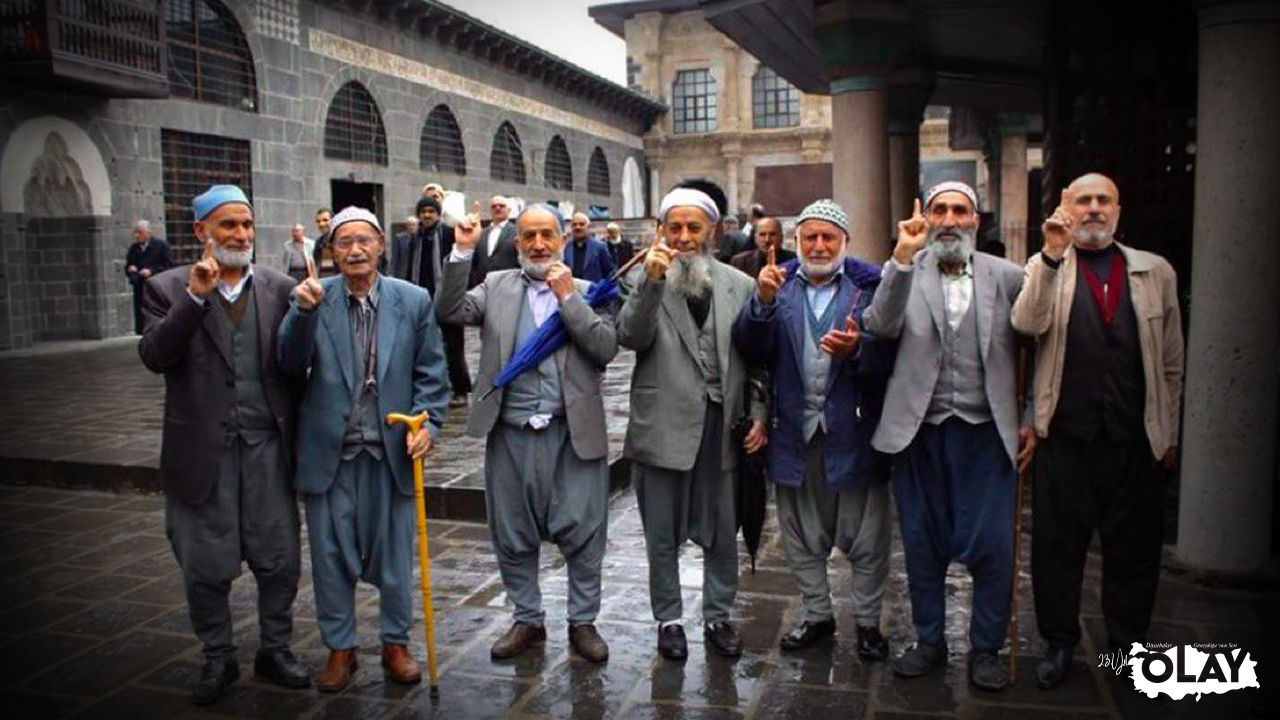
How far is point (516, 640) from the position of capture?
426cm

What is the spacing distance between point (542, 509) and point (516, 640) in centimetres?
54

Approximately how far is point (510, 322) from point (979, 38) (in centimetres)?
723

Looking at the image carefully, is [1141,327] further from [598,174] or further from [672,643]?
[598,174]

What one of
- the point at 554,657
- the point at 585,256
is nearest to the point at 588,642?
the point at 554,657

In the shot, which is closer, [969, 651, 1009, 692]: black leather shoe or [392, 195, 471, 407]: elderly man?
[969, 651, 1009, 692]: black leather shoe

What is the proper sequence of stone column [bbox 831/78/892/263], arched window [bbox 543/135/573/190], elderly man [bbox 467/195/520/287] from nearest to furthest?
stone column [bbox 831/78/892/263]
elderly man [bbox 467/195/520/287]
arched window [bbox 543/135/573/190]

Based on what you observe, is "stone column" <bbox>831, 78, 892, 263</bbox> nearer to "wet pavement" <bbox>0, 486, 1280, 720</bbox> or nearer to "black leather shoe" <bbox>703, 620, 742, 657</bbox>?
"wet pavement" <bbox>0, 486, 1280, 720</bbox>

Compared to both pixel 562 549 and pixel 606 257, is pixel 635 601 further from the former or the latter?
pixel 606 257

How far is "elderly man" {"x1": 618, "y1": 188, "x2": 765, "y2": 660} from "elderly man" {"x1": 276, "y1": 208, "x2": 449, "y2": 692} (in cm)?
87

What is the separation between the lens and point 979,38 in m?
9.82

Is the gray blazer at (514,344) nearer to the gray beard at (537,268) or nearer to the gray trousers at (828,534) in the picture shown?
the gray beard at (537,268)

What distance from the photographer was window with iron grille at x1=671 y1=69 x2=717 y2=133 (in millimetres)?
40469

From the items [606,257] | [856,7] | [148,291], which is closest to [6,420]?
[606,257]

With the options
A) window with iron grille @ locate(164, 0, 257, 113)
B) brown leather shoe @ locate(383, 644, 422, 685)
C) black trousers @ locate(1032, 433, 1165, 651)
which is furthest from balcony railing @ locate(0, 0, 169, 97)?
black trousers @ locate(1032, 433, 1165, 651)
